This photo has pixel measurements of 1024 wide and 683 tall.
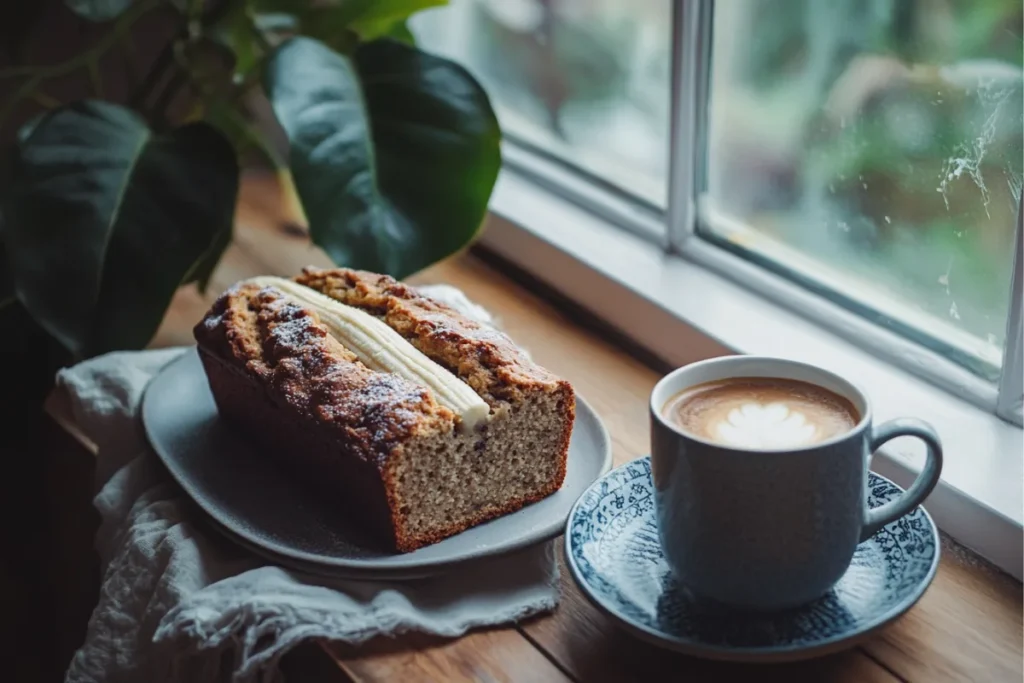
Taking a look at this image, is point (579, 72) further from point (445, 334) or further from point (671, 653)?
point (671, 653)

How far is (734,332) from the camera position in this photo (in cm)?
113

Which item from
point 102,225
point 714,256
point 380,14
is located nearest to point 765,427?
point 714,256

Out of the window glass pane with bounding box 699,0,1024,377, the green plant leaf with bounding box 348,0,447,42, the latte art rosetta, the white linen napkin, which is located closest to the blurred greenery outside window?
the window glass pane with bounding box 699,0,1024,377

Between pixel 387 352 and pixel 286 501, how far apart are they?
0.45ft

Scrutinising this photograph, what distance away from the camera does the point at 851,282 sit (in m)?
1.13

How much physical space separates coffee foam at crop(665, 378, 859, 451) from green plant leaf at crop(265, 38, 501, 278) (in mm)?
457

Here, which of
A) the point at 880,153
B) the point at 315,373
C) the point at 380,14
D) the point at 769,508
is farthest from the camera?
the point at 380,14

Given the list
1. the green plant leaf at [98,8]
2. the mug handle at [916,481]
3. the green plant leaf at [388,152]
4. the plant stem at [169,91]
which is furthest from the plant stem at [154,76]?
the mug handle at [916,481]

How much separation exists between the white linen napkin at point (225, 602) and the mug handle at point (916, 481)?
0.76 feet

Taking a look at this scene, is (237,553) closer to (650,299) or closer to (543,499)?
(543,499)

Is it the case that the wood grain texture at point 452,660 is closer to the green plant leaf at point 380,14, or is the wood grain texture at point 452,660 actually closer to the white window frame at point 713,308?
the white window frame at point 713,308

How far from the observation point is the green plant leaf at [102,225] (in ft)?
3.74

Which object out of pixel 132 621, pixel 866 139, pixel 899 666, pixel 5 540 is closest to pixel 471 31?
pixel 866 139

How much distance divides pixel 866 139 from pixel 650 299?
0.85ft
